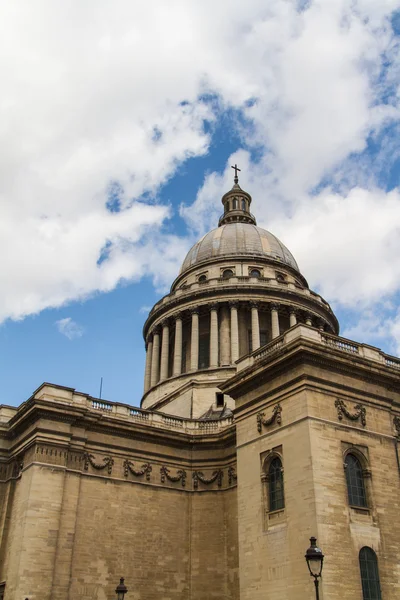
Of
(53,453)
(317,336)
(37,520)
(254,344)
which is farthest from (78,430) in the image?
(254,344)

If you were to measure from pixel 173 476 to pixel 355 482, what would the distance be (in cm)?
1289

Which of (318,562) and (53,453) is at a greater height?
(53,453)

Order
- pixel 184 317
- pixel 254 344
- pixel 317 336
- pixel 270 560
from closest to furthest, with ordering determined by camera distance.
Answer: pixel 270 560
pixel 317 336
pixel 254 344
pixel 184 317

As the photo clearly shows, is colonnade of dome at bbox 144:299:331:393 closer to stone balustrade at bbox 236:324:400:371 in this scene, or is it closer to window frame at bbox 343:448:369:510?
stone balustrade at bbox 236:324:400:371

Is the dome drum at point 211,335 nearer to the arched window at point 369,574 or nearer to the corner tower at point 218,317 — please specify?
the corner tower at point 218,317

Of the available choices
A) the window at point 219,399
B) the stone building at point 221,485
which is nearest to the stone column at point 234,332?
the stone building at point 221,485

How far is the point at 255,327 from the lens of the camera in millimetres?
48500

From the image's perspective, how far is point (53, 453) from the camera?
32781mm

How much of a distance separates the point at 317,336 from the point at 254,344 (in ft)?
61.3

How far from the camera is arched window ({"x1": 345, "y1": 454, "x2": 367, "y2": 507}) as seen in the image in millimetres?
26792

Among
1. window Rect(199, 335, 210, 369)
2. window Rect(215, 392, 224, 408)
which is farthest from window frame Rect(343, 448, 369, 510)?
window Rect(199, 335, 210, 369)

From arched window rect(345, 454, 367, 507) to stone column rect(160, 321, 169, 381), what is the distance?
80.1ft

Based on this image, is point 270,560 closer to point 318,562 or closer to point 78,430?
point 318,562

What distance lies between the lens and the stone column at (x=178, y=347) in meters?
49.5
